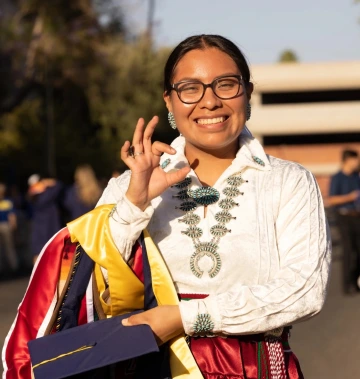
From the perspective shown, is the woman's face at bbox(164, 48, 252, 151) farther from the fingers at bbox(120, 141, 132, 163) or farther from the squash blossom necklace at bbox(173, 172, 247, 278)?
the fingers at bbox(120, 141, 132, 163)

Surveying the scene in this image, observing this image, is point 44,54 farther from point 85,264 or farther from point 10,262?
point 85,264

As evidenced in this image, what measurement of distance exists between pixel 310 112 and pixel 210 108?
206 feet

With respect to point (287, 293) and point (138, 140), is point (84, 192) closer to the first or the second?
point (138, 140)

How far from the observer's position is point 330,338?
336 inches

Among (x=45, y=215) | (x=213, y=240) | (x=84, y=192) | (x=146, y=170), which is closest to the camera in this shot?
(x=146, y=170)

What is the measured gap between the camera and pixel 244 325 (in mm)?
2691

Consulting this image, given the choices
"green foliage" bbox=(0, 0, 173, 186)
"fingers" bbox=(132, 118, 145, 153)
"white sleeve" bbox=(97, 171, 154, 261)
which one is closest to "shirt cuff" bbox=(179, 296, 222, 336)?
"white sleeve" bbox=(97, 171, 154, 261)

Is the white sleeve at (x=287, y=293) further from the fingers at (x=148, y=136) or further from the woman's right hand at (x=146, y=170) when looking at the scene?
the fingers at (x=148, y=136)

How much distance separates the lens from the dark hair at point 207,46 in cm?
297

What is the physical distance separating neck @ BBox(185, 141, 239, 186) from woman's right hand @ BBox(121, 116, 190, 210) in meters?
0.23

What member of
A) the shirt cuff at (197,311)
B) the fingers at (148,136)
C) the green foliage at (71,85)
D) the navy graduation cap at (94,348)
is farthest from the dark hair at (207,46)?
the green foliage at (71,85)

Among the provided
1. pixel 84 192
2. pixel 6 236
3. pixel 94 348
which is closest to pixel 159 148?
pixel 94 348

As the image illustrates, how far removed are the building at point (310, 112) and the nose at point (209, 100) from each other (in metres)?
59.4

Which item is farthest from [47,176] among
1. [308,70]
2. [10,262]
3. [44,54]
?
[308,70]
